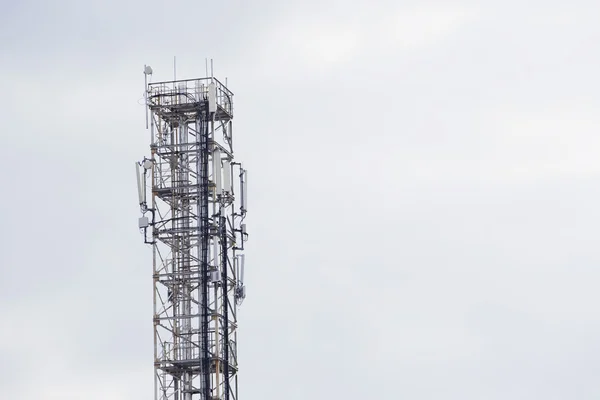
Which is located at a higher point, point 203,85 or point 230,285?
point 203,85

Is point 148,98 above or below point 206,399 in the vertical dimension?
above

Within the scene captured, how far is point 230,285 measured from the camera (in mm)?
171250

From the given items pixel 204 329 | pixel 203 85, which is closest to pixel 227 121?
pixel 203 85

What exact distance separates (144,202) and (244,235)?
6665 millimetres

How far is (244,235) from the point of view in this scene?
172875 millimetres

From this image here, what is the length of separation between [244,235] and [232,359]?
26.2ft

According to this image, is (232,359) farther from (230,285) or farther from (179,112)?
(179,112)

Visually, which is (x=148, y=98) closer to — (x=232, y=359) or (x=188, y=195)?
(x=188, y=195)

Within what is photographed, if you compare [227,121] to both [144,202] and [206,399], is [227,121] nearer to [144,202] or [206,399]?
[144,202]

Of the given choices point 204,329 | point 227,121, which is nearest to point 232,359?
point 204,329

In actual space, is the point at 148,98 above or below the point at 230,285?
above

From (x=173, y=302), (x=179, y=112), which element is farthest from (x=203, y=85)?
(x=173, y=302)

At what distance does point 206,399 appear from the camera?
168 m

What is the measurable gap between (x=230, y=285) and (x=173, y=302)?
376 centimetres
